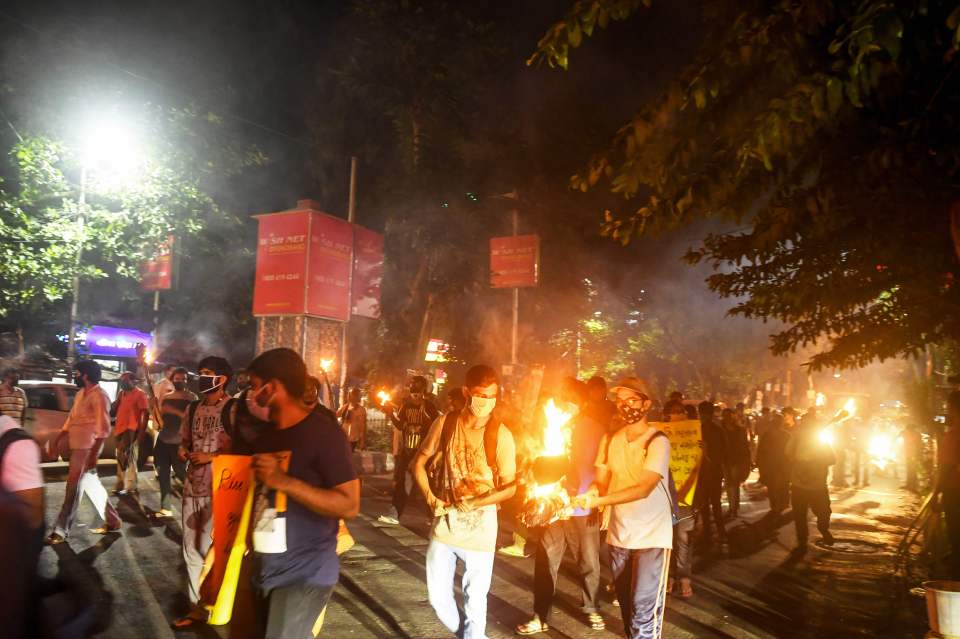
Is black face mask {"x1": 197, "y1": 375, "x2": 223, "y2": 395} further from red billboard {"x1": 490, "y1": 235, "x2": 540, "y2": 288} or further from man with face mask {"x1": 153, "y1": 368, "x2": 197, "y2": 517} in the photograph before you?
red billboard {"x1": 490, "y1": 235, "x2": 540, "y2": 288}

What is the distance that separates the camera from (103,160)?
1831 cm

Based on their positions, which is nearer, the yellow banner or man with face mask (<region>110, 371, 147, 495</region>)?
the yellow banner

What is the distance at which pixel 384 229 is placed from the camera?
76.0 feet

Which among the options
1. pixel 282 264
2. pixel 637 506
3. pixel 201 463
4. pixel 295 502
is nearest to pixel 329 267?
pixel 282 264

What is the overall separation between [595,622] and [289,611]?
12.1 feet

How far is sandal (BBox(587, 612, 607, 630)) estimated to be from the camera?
592 cm

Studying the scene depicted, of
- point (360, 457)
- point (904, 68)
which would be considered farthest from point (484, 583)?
point (360, 457)

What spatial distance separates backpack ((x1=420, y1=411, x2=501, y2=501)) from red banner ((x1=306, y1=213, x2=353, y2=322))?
36.0ft

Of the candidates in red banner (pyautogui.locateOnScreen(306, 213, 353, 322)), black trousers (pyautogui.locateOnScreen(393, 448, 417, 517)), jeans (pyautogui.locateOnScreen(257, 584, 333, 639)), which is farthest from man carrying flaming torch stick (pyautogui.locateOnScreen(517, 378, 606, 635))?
red banner (pyautogui.locateOnScreen(306, 213, 353, 322))

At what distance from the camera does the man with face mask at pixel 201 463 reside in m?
5.42

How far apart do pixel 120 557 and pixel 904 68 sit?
8.51m

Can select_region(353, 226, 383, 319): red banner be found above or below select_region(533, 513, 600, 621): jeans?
above

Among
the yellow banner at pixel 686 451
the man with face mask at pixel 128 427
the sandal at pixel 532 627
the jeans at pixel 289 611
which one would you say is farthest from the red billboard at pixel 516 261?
the jeans at pixel 289 611

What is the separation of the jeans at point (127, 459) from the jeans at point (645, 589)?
8.80m
